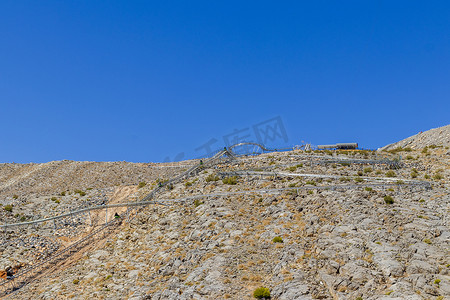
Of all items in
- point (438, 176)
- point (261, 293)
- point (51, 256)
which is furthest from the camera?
point (438, 176)

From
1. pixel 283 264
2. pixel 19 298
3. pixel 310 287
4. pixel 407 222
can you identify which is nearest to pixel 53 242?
pixel 19 298

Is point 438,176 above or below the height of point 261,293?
above

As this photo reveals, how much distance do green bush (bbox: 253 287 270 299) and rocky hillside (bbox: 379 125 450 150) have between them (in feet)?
179

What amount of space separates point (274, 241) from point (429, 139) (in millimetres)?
59126

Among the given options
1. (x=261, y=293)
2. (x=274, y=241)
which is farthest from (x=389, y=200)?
(x=261, y=293)

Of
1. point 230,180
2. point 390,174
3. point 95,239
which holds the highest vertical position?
point 230,180

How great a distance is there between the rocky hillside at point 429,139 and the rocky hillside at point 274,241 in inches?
890

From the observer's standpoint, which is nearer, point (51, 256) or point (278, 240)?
point (278, 240)

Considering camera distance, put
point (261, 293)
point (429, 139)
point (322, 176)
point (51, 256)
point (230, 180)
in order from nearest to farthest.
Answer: point (261, 293), point (51, 256), point (322, 176), point (230, 180), point (429, 139)

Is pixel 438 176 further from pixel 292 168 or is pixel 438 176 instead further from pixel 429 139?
pixel 429 139

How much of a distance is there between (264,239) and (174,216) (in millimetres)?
12107

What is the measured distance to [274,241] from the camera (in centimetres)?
2908

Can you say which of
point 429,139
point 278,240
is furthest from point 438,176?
point 429,139

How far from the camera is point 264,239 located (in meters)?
29.9
